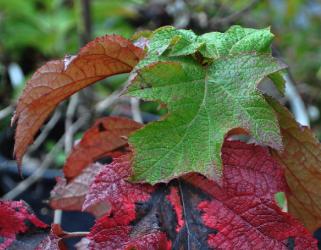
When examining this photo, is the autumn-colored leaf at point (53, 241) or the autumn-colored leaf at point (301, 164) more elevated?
the autumn-colored leaf at point (301, 164)

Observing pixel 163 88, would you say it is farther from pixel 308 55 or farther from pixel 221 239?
pixel 308 55

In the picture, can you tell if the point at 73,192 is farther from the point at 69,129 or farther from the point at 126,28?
the point at 126,28

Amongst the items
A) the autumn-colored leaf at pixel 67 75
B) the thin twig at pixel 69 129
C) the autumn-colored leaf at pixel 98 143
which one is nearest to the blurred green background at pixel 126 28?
the thin twig at pixel 69 129

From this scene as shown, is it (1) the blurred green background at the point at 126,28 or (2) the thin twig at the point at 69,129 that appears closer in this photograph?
(2) the thin twig at the point at 69,129

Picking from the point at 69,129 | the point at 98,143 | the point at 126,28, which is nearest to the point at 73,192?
the point at 98,143

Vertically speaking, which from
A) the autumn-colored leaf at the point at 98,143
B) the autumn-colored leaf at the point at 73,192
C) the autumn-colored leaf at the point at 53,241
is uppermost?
the autumn-colored leaf at the point at 98,143

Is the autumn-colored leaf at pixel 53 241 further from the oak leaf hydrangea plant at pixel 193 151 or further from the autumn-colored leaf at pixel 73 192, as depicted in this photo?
the autumn-colored leaf at pixel 73 192
